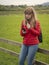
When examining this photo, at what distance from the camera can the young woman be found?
5172 millimetres

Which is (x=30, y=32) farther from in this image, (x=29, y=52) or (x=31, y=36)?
(x=29, y=52)

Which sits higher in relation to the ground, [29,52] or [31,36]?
[31,36]

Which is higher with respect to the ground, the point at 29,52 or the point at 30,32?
the point at 30,32

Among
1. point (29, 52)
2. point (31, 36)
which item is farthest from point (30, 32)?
point (29, 52)

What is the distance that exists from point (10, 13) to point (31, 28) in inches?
2289

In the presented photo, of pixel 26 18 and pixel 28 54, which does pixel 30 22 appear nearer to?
pixel 26 18

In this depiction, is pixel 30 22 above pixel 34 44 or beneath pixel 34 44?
above

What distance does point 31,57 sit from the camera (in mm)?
5375

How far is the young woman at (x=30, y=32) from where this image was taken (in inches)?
204

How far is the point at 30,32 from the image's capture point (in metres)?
5.24

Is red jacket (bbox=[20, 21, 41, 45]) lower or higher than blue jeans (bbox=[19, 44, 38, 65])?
higher

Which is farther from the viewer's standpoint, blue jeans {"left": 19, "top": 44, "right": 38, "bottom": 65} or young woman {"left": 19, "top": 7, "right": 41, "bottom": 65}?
blue jeans {"left": 19, "top": 44, "right": 38, "bottom": 65}

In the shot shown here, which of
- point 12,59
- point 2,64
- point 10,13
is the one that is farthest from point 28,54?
point 10,13

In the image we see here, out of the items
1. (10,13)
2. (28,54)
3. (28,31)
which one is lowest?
(28,54)
